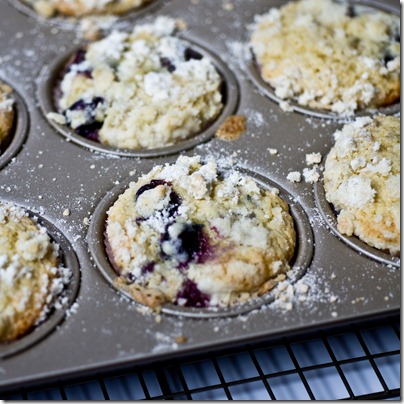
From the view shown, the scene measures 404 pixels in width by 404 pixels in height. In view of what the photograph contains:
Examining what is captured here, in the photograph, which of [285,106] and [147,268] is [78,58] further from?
[147,268]

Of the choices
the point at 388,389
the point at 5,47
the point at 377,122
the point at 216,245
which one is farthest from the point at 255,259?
the point at 5,47

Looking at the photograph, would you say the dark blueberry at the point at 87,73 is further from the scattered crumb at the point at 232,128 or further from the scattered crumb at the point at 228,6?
the scattered crumb at the point at 228,6

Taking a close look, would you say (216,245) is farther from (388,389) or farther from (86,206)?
(388,389)

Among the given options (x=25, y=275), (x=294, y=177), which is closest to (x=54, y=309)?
(x=25, y=275)

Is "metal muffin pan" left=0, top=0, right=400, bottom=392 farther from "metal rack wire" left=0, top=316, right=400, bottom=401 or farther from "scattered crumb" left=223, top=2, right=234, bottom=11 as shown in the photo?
"metal rack wire" left=0, top=316, right=400, bottom=401

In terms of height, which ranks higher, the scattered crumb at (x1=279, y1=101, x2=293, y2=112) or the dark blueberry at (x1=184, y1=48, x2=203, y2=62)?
the dark blueberry at (x1=184, y1=48, x2=203, y2=62)

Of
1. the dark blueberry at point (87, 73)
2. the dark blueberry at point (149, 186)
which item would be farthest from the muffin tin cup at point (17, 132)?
the dark blueberry at point (149, 186)

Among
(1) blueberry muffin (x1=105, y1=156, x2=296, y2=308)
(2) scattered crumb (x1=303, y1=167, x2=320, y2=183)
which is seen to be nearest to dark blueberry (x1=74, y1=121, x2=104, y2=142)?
(1) blueberry muffin (x1=105, y1=156, x2=296, y2=308)
